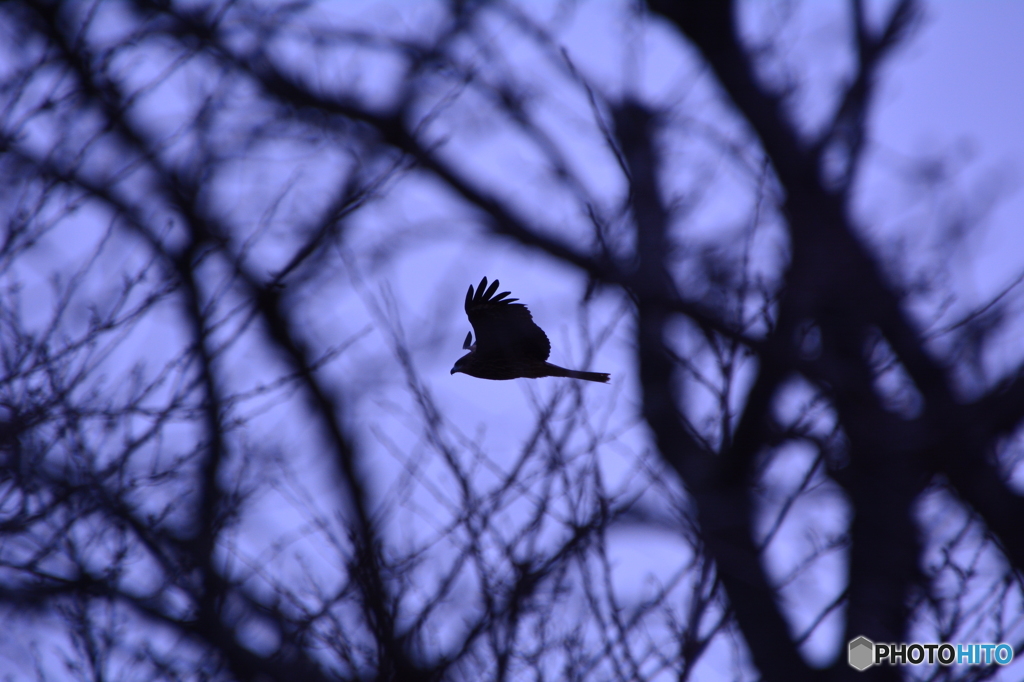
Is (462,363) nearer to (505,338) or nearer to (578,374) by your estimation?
(505,338)

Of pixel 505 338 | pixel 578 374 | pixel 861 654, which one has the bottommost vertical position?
pixel 861 654

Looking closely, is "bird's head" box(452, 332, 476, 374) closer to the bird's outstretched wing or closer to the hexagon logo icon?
the bird's outstretched wing

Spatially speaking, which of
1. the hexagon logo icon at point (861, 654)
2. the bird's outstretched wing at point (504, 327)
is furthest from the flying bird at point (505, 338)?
the hexagon logo icon at point (861, 654)

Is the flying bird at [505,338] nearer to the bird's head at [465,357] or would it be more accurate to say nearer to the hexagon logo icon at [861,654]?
the bird's head at [465,357]

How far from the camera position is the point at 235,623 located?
346 cm

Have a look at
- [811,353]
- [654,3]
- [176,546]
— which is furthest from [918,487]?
[654,3]

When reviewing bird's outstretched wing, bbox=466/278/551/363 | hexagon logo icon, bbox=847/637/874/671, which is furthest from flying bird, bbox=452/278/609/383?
hexagon logo icon, bbox=847/637/874/671

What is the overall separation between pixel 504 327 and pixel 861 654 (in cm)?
248

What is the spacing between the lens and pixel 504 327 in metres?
4.72

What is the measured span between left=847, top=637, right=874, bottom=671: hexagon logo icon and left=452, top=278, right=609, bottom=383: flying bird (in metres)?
1.99

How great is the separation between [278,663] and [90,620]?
0.98m

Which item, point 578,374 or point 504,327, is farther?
point 504,327

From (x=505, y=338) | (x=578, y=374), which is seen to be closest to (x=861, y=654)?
(x=578, y=374)

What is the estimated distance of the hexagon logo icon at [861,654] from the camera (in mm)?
3508
